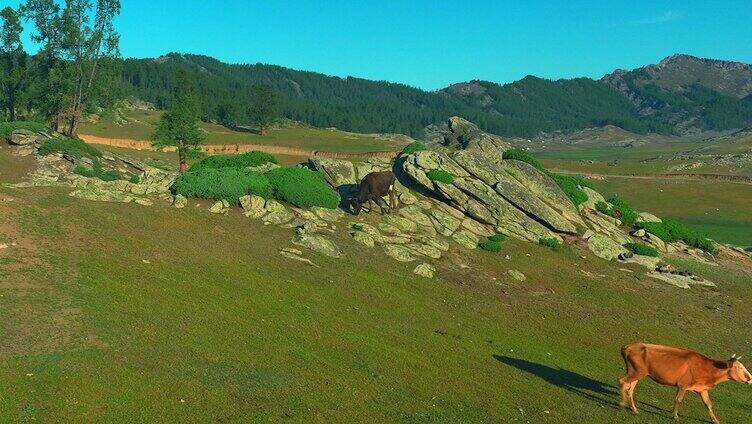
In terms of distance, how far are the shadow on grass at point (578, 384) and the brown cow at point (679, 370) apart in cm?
72

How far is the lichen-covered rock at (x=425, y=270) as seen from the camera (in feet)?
102

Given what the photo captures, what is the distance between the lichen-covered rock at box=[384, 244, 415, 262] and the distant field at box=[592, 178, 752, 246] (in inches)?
1612

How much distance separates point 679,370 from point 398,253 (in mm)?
18025

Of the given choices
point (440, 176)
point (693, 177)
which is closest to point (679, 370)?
point (440, 176)

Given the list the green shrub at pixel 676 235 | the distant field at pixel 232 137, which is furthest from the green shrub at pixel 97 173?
the distant field at pixel 232 137

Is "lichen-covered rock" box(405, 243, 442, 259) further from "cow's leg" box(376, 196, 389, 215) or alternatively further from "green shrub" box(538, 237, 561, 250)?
"green shrub" box(538, 237, 561, 250)

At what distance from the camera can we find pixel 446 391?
16719 mm

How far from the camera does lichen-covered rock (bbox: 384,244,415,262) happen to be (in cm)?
3287

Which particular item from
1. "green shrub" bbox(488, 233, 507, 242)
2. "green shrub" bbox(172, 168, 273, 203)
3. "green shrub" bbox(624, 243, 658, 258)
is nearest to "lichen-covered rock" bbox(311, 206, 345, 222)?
"green shrub" bbox(172, 168, 273, 203)

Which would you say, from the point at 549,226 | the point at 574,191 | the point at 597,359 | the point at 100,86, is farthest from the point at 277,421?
the point at 100,86

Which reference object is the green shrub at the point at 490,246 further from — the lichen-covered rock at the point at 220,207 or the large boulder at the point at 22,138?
the large boulder at the point at 22,138

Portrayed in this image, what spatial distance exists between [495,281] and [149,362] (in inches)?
819

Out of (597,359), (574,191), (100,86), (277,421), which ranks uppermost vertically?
(100,86)

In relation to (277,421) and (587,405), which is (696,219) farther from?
(277,421)
